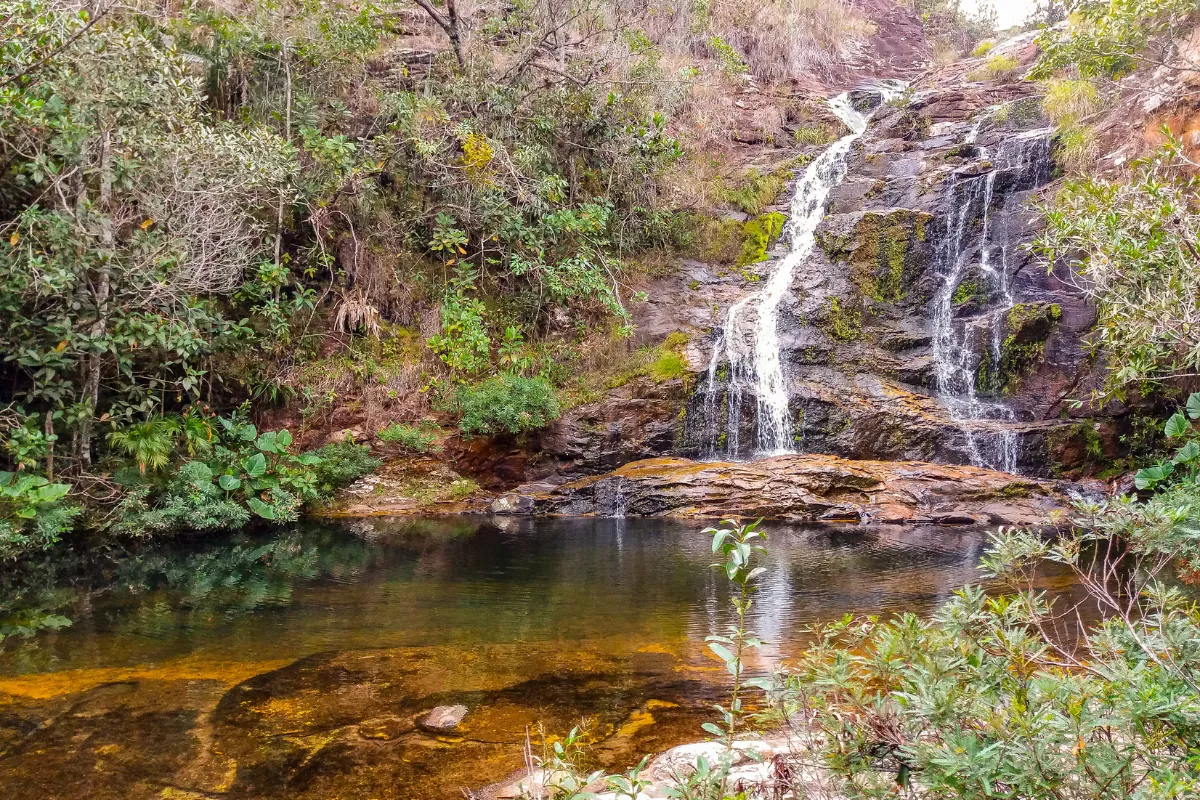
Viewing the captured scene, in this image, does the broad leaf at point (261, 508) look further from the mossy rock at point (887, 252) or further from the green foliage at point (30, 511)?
the mossy rock at point (887, 252)

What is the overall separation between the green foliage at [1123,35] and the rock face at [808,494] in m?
6.48

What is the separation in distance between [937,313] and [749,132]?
875cm

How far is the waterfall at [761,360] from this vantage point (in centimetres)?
1420

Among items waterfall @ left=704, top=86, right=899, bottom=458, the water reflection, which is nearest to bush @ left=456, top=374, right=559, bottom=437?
the water reflection

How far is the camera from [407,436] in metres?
13.0

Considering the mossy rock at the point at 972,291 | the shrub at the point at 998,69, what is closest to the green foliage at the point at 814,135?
the shrub at the point at 998,69

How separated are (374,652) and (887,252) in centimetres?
1467

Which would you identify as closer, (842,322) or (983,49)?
(842,322)

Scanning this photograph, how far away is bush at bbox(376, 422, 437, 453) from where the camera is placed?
13.0 metres

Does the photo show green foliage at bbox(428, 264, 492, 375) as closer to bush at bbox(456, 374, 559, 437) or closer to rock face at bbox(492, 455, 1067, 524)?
bush at bbox(456, 374, 559, 437)

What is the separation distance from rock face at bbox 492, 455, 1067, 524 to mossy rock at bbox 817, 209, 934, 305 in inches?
192

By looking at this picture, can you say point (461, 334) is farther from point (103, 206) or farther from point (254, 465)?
point (103, 206)

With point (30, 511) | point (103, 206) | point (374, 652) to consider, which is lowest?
point (374, 652)

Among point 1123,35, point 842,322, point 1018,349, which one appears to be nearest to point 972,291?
point 1018,349
